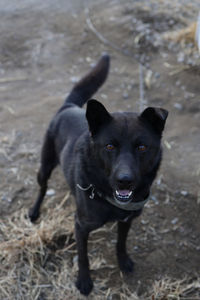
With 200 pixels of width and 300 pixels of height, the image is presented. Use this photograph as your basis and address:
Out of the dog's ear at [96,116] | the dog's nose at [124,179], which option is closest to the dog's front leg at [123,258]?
the dog's nose at [124,179]

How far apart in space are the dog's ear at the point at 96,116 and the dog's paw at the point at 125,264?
1275mm

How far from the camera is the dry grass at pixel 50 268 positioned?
2797 mm

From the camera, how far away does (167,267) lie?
3010 millimetres

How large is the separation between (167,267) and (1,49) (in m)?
4.58

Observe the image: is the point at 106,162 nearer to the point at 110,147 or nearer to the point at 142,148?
the point at 110,147

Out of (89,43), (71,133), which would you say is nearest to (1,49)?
(89,43)

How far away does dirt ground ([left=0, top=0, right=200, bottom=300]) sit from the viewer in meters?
3.09

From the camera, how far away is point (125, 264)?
2949 mm

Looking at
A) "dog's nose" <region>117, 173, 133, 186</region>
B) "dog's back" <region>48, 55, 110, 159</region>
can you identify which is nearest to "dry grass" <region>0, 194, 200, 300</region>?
"dog's back" <region>48, 55, 110, 159</region>

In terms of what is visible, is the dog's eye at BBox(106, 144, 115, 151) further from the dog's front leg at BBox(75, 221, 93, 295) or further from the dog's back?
the dog's front leg at BBox(75, 221, 93, 295)

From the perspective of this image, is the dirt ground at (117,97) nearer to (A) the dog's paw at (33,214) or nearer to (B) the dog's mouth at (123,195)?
(A) the dog's paw at (33,214)

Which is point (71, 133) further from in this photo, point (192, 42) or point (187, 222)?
point (192, 42)

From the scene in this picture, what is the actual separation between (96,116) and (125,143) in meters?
0.26

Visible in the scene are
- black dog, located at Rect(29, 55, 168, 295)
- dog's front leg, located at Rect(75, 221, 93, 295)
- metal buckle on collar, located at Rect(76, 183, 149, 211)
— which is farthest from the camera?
dog's front leg, located at Rect(75, 221, 93, 295)
